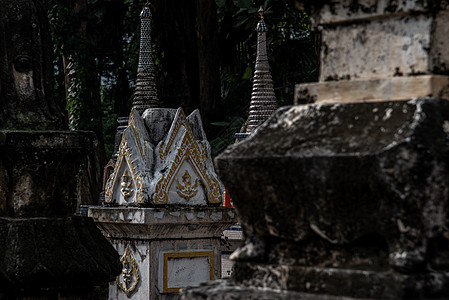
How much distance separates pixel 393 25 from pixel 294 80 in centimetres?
1141

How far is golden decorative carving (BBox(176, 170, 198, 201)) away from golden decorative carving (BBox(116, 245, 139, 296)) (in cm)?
56

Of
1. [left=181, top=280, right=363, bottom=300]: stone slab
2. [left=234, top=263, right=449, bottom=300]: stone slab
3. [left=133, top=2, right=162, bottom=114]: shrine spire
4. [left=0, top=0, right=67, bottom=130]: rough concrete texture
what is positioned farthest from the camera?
[left=133, top=2, right=162, bottom=114]: shrine spire

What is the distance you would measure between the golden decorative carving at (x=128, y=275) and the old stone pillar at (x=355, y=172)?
3.76m

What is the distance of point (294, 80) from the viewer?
1319cm

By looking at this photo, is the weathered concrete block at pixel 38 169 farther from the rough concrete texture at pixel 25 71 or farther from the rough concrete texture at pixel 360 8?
the rough concrete texture at pixel 360 8

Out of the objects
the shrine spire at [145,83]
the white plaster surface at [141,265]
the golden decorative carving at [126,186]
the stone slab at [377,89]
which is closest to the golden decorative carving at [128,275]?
the white plaster surface at [141,265]

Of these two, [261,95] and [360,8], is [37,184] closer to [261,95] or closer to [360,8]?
[360,8]

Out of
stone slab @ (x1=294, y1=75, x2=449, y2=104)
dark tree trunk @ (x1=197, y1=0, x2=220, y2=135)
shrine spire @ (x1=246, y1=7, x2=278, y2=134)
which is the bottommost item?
stone slab @ (x1=294, y1=75, x2=449, y2=104)

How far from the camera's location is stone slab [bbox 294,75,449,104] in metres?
1.79

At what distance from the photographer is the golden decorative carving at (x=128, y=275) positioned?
5652 mm

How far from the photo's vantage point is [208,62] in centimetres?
1265

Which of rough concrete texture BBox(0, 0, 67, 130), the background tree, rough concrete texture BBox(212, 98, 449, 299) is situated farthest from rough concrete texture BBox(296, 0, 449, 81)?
the background tree

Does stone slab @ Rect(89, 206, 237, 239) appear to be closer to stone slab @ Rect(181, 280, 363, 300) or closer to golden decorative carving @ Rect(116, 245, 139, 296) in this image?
golden decorative carving @ Rect(116, 245, 139, 296)

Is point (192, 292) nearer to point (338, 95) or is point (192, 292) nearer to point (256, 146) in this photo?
point (256, 146)
